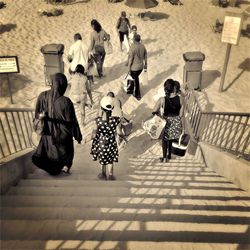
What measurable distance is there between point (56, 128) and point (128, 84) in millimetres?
4873

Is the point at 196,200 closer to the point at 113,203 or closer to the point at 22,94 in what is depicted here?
the point at 113,203

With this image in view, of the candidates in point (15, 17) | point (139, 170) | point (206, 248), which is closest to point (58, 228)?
point (206, 248)

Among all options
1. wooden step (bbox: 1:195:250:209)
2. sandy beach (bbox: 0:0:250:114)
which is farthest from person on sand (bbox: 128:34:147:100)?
wooden step (bbox: 1:195:250:209)

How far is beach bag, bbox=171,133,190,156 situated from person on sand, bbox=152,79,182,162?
0.12m

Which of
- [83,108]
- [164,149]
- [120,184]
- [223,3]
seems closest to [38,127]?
[120,184]

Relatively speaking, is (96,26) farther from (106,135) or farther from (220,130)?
(106,135)

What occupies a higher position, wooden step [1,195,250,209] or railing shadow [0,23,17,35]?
wooden step [1,195,250,209]

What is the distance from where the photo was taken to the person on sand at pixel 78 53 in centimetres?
938

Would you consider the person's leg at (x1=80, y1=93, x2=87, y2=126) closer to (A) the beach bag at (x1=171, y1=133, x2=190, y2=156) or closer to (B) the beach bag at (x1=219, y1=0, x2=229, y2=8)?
(A) the beach bag at (x1=171, y1=133, x2=190, y2=156)

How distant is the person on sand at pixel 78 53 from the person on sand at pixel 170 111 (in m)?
3.56

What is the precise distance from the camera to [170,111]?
667 cm

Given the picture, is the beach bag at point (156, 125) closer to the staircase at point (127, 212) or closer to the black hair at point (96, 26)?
the staircase at point (127, 212)

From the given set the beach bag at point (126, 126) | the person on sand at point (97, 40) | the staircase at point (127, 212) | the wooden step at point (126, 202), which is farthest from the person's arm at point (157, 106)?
the person on sand at point (97, 40)

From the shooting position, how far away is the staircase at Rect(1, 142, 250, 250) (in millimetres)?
4125
